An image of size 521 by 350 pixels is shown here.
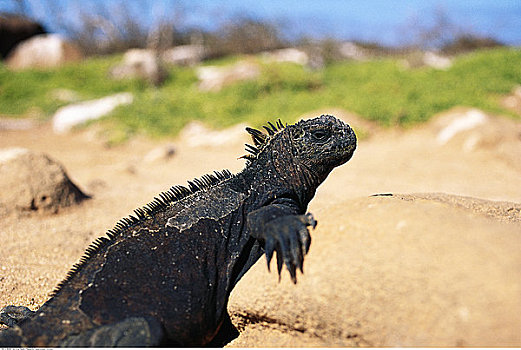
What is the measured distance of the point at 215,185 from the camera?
2.86 m

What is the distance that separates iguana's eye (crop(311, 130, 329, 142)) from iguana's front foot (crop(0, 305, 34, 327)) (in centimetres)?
207

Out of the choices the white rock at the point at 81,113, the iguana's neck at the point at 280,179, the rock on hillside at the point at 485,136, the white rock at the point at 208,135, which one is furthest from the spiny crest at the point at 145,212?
the white rock at the point at 81,113

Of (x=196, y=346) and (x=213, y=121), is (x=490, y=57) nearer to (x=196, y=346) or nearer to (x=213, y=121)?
(x=213, y=121)

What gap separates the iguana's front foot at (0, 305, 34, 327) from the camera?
2.80 metres

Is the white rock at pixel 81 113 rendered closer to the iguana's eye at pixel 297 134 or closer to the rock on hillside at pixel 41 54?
the rock on hillside at pixel 41 54

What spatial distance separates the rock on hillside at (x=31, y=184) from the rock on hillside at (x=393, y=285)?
141 inches

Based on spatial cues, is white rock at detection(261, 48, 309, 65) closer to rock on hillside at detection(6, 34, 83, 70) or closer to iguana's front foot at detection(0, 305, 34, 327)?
rock on hillside at detection(6, 34, 83, 70)

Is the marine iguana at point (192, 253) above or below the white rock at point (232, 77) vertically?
below

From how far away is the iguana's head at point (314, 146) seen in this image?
2705 mm

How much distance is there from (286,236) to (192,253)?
0.57 metres

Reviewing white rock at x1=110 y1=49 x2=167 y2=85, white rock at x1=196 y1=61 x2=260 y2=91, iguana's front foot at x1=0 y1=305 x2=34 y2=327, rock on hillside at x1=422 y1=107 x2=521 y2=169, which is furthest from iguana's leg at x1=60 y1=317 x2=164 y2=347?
white rock at x1=110 y1=49 x2=167 y2=85

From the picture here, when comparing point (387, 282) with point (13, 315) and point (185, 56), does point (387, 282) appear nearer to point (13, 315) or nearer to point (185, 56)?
point (13, 315)

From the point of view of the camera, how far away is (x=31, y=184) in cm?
522

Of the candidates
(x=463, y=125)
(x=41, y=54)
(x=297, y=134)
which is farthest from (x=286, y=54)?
(x=297, y=134)
